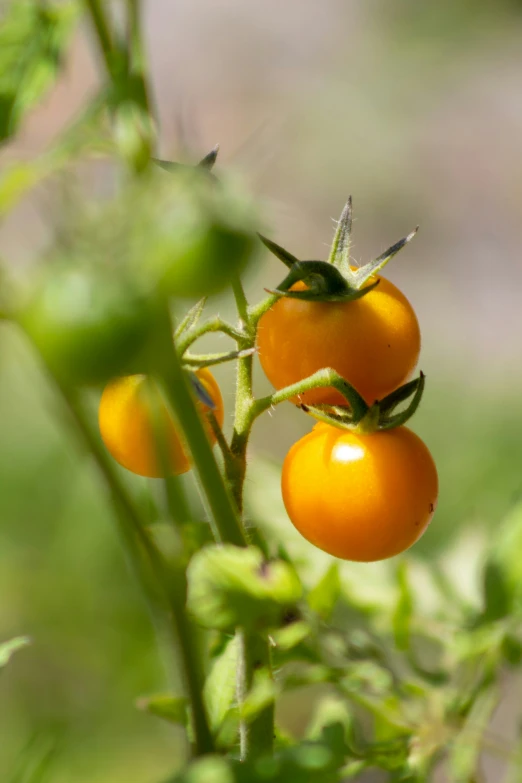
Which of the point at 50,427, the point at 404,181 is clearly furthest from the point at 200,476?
the point at 404,181

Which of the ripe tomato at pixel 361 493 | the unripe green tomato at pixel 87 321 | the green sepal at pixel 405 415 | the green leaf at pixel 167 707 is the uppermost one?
the unripe green tomato at pixel 87 321

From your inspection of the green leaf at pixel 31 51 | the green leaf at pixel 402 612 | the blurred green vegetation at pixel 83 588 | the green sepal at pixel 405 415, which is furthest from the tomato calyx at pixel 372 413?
the blurred green vegetation at pixel 83 588

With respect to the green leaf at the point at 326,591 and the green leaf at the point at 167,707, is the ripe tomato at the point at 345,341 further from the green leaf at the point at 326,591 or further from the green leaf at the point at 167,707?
the green leaf at the point at 167,707

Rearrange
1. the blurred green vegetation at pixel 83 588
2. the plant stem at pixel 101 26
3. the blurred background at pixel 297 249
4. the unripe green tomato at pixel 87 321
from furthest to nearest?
1. the blurred green vegetation at pixel 83 588
2. the blurred background at pixel 297 249
3. the plant stem at pixel 101 26
4. the unripe green tomato at pixel 87 321

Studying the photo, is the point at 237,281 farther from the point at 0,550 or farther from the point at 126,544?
the point at 0,550

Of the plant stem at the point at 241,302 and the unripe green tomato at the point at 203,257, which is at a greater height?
the unripe green tomato at the point at 203,257

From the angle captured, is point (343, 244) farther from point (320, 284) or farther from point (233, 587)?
point (233, 587)
